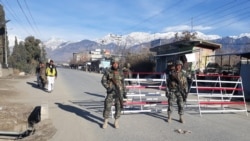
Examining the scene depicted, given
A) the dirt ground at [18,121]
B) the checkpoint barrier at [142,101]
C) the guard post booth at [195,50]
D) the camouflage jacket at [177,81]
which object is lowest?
the dirt ground at [18,121]

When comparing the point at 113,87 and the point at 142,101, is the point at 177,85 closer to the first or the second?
the point at 113,87

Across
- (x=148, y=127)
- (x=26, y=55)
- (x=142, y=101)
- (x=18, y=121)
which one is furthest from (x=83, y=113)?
(x=26, y=55)

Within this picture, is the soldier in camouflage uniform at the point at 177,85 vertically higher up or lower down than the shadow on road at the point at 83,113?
higher up

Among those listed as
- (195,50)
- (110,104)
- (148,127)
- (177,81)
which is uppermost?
(195,50)

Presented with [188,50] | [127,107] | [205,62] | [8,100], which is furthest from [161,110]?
[188,50]

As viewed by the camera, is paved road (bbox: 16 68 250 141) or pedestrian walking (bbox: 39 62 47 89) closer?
paved road (bbox: 16 68 250 141)

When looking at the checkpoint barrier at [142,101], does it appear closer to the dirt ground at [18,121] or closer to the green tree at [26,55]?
the dirt ground at [18,121]

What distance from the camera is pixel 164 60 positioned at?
1881 inches

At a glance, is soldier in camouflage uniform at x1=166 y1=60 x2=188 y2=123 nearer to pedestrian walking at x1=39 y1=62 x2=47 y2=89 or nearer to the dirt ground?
the dirt ground

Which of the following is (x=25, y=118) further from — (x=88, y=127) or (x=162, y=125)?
(x=162, y=125)

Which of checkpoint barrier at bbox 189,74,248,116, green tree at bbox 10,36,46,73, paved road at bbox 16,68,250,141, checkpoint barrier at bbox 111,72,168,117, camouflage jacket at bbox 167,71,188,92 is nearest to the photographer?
paved road at bbox 16,68,250,141

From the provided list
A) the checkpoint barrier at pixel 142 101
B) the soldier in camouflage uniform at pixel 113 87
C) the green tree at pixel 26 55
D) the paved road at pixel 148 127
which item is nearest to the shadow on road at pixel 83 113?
the paved road at pixel 148 127

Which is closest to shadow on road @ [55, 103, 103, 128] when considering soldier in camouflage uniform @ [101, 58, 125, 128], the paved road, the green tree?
the paved road

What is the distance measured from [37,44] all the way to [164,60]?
3368 cm
